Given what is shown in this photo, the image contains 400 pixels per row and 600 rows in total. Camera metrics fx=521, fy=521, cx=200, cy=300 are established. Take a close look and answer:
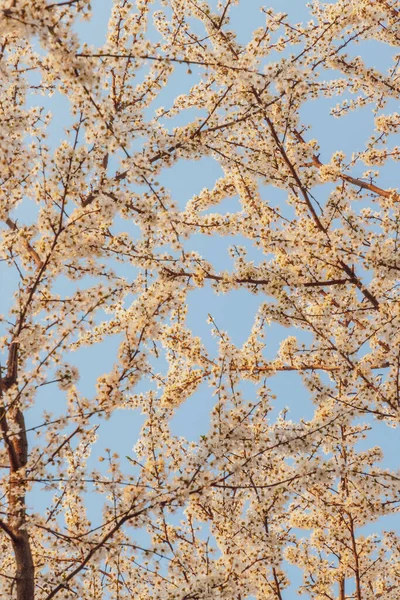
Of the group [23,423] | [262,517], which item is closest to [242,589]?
[262,517]

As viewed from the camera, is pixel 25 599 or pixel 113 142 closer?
pixel 25 599

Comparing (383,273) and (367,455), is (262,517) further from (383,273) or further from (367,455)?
(383,273)

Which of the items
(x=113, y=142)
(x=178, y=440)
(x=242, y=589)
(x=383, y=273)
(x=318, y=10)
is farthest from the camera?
(x=318, y=10)

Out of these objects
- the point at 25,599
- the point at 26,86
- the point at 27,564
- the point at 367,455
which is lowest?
the point at 25,599

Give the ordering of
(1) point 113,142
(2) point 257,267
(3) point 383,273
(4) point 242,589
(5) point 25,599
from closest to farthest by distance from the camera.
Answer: (5) point 25,599 → (1) point 113,142 → (4) point 242,589 → (3) point 383,273 → (2) point 257,267

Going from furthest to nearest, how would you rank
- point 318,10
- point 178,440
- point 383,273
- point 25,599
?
point 318,10 → point 178,440 → point 383,273 → point 25,599

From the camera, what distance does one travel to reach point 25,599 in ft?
12.8

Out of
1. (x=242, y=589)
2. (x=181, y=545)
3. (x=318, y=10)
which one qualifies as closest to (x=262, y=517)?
(x=242, y=589)

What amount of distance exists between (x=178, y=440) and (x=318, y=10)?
6798 millimetres

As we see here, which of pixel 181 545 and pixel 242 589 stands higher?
pixel 181 545

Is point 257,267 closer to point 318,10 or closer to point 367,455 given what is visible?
point 367,455

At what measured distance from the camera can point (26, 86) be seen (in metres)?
5.50

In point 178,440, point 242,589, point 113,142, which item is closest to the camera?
point 113,142

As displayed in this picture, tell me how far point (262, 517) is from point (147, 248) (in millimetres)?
3174
